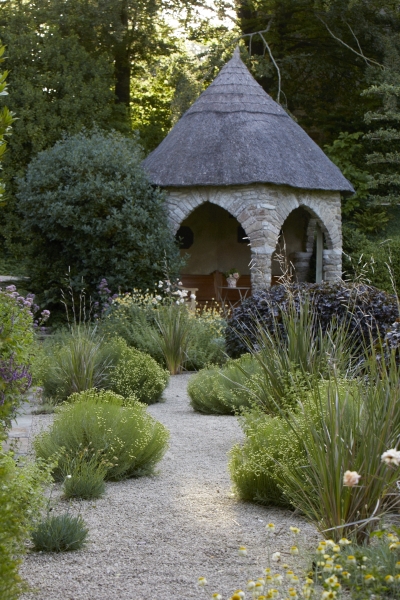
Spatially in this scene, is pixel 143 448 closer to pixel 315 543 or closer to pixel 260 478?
pixel 260 478

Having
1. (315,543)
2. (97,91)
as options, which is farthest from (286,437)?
(97,91)

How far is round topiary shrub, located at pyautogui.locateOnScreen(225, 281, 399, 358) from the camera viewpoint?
25.1 feet

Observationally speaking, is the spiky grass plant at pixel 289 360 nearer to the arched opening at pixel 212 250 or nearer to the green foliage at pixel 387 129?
the arched opening at pixel 212 250

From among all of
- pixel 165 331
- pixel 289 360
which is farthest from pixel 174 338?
pixel 289 360

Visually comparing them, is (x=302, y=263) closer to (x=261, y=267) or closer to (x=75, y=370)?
(x=261, y=267)

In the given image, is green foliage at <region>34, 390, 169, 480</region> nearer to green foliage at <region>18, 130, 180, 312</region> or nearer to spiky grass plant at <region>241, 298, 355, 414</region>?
spiky grass plant at <region>241, 298, 355, 414</region>

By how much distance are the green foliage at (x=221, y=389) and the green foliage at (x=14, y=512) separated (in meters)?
3.19

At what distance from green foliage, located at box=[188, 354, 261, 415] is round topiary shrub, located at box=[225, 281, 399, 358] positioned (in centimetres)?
46

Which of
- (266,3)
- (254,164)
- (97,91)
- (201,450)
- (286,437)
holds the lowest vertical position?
(201,450)

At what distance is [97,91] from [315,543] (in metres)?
15.6

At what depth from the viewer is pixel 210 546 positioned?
363 centimetres

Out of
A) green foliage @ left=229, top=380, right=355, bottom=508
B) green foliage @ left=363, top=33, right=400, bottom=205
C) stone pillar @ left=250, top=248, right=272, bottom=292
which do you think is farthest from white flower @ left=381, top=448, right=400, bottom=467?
green foliage @ left=363, top=33, right=400, bottom=205

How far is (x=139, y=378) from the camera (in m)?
7.38

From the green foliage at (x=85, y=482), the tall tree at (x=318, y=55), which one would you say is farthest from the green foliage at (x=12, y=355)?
the tall tree at (x=318, y=55)
